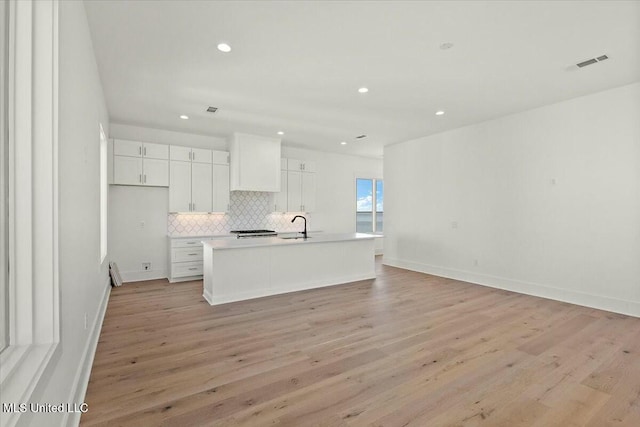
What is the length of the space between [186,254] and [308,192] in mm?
2935

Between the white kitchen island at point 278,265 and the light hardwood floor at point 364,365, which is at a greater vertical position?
the white kitchen island at point 278,265

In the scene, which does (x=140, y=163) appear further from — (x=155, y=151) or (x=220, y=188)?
(x=220, y=188)

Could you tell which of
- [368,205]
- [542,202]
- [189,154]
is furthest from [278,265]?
[368,205]

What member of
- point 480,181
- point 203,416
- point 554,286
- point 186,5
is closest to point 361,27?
point 186,5

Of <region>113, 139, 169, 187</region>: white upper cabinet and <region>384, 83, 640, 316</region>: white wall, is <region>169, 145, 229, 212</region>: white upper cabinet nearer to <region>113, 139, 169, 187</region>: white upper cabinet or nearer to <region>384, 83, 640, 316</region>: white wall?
<region>113, 139, 169, 187</region>: white upper cabinet

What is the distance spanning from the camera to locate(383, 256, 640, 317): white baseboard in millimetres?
3724

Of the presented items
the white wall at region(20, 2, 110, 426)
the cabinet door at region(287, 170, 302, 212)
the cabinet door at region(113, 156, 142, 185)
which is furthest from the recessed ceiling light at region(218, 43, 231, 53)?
the cabinet door at region(287, 170, 302, 212)

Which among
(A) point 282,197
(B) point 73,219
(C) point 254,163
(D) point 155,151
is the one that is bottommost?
(B) point 73,219

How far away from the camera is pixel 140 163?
17.1 feet

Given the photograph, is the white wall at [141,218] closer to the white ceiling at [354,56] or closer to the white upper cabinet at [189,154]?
the white upper cabinet at [189,154]

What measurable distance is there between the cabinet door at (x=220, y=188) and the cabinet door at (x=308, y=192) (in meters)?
Result: 1.77

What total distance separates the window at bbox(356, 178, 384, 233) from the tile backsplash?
83.4 inches

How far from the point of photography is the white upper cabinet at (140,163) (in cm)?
504

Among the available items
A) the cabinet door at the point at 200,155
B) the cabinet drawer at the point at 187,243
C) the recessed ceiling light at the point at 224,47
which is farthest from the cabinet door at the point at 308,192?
the recessed ceiling light at the point at 224,47
